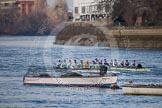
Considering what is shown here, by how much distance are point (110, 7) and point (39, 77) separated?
957 millimetres

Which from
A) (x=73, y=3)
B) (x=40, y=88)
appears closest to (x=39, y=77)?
(x=40, y=88)

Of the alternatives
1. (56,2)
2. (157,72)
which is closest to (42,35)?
(56,2)

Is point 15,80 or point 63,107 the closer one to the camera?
point 63,107

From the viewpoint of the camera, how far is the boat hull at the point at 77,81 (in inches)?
326

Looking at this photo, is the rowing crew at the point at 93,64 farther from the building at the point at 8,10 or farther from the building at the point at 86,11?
the building at the point at 8,10

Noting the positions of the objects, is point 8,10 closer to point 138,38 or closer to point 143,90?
point 143,90

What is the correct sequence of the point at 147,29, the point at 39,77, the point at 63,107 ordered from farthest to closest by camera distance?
1. the point at 147,29
2. the point at 39,77
3. the point at 63,107

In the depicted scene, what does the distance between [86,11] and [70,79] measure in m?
0.72

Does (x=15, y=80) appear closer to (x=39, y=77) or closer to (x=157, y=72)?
(x=39, y=77)

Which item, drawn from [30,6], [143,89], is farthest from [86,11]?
[143,89]

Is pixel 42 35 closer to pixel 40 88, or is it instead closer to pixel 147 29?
pixel 40 88

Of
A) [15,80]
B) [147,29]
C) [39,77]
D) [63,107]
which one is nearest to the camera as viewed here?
[63,107]

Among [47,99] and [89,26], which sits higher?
[89,26]

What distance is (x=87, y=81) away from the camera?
838 cm
